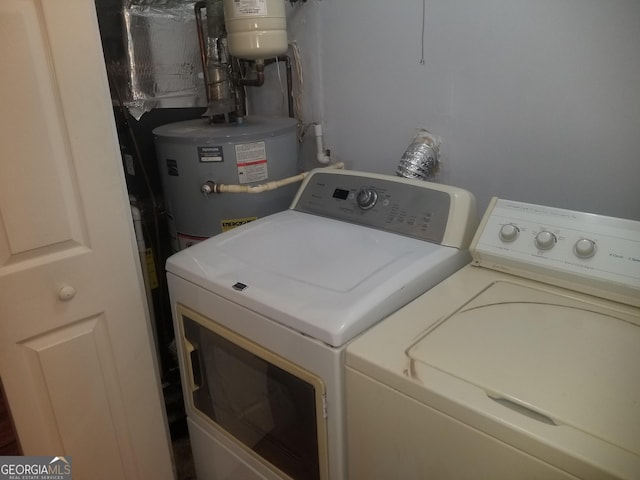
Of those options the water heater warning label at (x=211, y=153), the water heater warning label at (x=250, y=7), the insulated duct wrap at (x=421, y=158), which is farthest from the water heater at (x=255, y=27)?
the insulated duct wrap at (x=421, y=158)

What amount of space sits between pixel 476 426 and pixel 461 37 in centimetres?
106

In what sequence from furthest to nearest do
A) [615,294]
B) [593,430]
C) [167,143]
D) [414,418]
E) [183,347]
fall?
[167,143] → [183,347] → [615,294] → [414,418] → [593,430]

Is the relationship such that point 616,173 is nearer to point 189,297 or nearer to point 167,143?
point 189,297

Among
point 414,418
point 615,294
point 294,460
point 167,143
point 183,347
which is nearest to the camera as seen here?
point 414,418

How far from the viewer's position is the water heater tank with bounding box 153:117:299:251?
5.00ft

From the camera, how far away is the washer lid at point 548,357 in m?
0.73

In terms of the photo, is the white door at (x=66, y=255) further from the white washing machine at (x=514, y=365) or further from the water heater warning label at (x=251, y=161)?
the white washing machine at (x=514, y=365)

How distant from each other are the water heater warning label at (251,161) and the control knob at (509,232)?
0.77 meters

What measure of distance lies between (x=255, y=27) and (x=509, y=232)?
3.14 ft

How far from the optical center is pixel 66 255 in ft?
3.76

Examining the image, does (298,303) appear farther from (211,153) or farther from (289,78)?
(289,78)

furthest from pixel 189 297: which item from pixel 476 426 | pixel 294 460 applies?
pixel 476 426

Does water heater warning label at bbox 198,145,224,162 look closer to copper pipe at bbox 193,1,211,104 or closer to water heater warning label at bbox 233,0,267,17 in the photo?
copper pipe at bbox 193,1,211,104

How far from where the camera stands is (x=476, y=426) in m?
0.75
